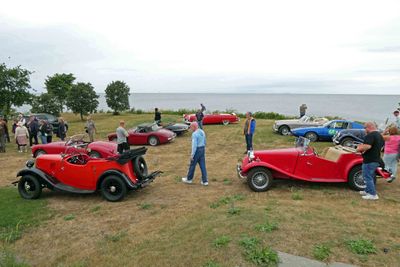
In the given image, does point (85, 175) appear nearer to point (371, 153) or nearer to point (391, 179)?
point (371, 153)

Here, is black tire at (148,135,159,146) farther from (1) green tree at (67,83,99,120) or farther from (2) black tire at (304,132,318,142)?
(1) green tree at (67,83,99,120)

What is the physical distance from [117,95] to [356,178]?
30.9 metres

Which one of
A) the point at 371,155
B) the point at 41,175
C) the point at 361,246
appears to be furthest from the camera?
the point at 41,175

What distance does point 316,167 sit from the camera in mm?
7988

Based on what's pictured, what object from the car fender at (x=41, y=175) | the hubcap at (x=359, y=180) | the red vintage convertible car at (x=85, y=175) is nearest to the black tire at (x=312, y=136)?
the hubcap at (x=359, y=180)

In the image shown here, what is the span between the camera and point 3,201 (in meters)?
8.00

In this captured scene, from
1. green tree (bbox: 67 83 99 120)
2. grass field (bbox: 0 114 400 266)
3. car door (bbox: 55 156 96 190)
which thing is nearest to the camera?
grass field (bbox: 0 114 400 266)

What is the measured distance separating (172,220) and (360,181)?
4.74m

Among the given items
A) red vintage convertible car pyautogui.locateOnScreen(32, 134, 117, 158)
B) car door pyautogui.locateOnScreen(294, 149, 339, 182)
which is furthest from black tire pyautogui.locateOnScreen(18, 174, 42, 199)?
car door pyautogui.locateOnScreen(294, 149, 339, 182)

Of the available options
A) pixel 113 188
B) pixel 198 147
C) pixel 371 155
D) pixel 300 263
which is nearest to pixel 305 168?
pixel 371 155

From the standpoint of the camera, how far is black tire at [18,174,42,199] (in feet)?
26.7

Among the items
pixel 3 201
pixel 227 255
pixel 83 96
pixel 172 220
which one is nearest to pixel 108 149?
pixel 3 201

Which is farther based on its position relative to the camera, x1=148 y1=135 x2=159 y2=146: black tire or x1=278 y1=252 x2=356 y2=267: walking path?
x1=148 y1=135 x2=159 y2=146: black tire

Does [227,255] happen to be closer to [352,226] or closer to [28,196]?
[352,226]
